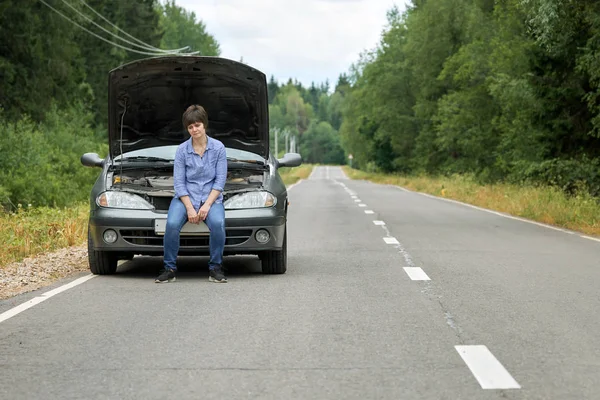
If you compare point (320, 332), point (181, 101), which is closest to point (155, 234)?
point (181, 101)

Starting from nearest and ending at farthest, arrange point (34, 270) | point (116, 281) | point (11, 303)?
point (11, 303) → point (116, 281) → point (34, 270)

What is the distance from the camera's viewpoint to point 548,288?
30.8 feet

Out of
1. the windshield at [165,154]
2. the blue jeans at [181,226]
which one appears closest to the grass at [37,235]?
the windshield at [165,154]

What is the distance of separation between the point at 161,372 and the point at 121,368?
0.27 meters

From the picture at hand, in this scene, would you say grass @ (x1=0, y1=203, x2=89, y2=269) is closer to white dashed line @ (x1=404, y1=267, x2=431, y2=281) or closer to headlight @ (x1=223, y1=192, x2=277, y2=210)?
headlight @ (x1=223, y1=192, x2=277, y2=210)

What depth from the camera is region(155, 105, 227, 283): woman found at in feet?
31.9

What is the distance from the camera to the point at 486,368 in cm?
570

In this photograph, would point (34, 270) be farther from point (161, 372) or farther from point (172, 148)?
point (161, 372)

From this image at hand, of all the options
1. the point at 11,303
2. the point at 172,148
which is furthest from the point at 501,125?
the point at 11,303

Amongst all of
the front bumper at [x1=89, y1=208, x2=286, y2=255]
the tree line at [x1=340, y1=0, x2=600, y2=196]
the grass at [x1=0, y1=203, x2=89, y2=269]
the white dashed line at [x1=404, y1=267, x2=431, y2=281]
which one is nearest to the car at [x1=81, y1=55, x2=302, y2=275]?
the front bumper at [x1=89, y1=208, x2=286, y2=255]

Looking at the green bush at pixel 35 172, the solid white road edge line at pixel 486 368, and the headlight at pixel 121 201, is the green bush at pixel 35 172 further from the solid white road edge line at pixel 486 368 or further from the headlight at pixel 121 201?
the solid white road edge line at pixel 486 368

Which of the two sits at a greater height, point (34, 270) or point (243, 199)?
point (243, 199)

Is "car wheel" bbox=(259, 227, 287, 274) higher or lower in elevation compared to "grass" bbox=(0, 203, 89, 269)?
higher

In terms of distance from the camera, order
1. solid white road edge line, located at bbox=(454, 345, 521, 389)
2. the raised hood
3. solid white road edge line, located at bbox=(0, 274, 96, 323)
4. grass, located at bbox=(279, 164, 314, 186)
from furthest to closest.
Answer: grass, located at bbox=(279, 164, 314, 186), the raised hood, solid white road edge line, located at bbox=(0, 274, 96, 323), solid white road edge line, located at bbox=(454, 345, 521, 389)
